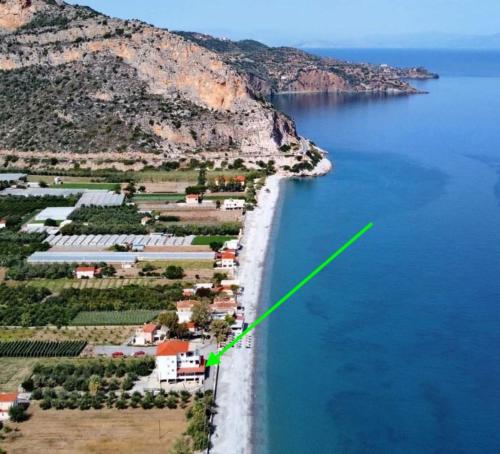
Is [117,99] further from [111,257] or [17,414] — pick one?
[17,414]

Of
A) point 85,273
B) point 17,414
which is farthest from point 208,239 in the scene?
point 17,414

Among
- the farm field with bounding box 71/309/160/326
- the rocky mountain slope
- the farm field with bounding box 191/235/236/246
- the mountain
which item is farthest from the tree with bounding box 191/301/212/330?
the rocky mountain slope

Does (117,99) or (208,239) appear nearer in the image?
(208,239)

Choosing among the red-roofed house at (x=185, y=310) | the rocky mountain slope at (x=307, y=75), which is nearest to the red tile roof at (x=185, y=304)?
the red-roofed house at (x=185, y=310)

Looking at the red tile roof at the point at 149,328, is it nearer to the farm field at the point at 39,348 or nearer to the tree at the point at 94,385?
the farm field at the point at 39,348

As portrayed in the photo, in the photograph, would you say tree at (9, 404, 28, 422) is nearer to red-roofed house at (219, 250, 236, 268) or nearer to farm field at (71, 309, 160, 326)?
farm field at (71, 309, 160, 326)
